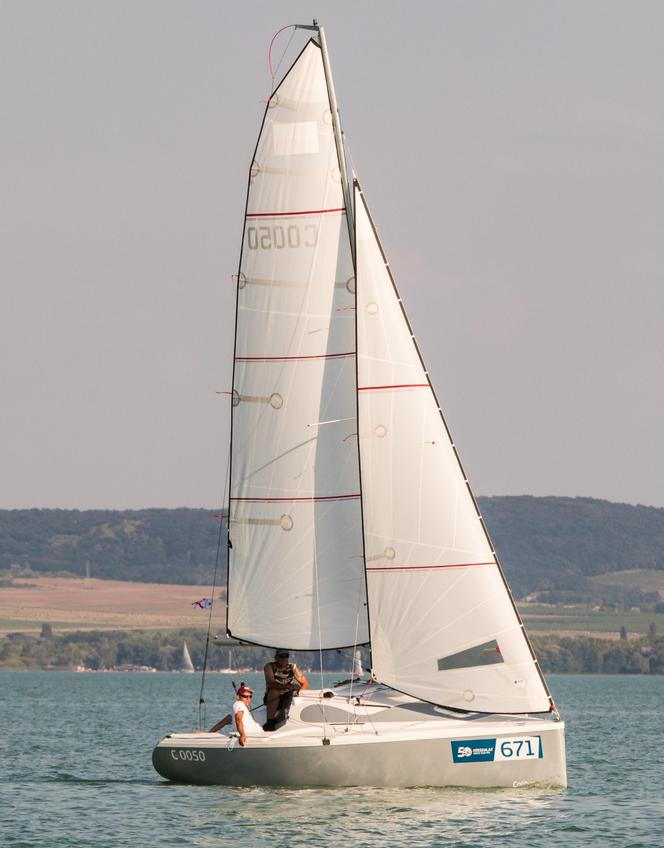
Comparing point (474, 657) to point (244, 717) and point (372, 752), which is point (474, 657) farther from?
point (244, 717)

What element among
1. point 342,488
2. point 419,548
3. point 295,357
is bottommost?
point 419,548

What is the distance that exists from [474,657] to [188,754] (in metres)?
5.24

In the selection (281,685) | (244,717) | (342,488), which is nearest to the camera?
(244,717)

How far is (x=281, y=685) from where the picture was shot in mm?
30094

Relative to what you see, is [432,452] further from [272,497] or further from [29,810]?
[29,810]

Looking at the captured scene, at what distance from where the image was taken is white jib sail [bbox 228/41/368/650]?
31453 mm

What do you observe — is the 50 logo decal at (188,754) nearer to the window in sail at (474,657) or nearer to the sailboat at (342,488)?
the sailboat at (342,488)

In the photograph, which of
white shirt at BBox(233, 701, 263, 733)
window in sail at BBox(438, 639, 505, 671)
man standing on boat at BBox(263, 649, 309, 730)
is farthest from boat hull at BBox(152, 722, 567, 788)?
window in sail at BBox(438, 639, 505, 671)

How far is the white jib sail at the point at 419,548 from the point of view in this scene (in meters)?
30.5

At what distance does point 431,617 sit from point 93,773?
11.8 m

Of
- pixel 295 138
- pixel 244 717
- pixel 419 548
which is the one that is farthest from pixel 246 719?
pixel 295 138

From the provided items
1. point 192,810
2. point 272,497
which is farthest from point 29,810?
point 272,497

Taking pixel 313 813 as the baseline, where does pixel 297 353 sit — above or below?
above

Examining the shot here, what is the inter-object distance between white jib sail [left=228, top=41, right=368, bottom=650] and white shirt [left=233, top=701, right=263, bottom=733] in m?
2.13
